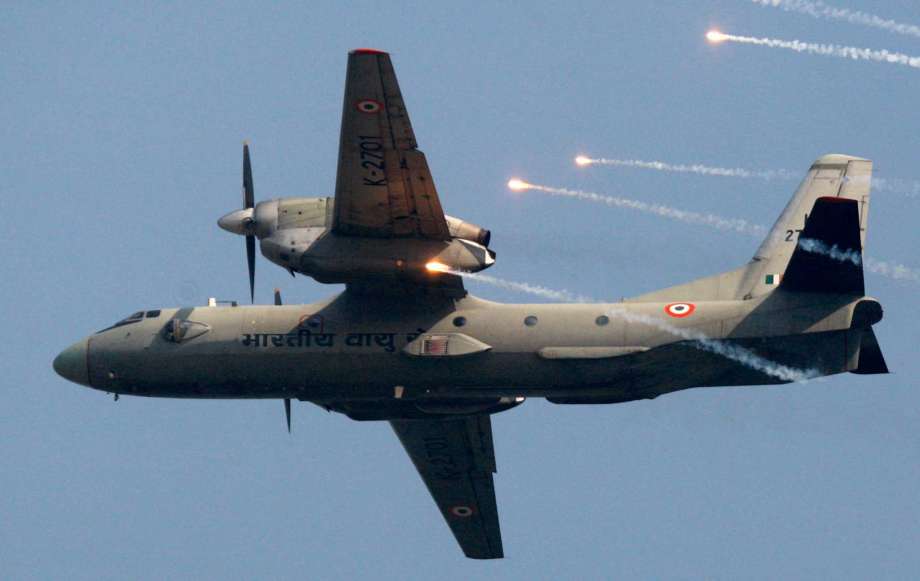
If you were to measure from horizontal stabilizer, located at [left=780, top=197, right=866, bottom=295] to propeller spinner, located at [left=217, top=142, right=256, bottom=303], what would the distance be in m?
12.1

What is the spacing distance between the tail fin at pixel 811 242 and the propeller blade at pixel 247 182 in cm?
961

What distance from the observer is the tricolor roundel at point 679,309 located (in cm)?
3912

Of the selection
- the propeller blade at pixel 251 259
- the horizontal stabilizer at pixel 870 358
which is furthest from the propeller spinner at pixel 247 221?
the horizontal stabilizer at pixel 870 358

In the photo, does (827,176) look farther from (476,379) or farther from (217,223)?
(217,223)

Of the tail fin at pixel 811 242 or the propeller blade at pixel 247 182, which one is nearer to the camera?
the tail fin at pixel 811 242

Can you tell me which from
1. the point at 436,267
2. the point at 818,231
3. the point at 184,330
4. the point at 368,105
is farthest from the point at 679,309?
the point at 184,330

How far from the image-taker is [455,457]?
4653 cm

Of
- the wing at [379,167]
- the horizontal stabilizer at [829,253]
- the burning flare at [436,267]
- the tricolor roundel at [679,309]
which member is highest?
the wing at [379,167]

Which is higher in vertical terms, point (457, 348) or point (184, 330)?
point (184, 330)

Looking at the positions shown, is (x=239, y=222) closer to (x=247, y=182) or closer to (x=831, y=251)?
(x=247, y=182)

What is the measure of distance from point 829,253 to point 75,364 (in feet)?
57.4

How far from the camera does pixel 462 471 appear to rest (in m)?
46.9

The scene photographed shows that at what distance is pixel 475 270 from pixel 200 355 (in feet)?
22.1

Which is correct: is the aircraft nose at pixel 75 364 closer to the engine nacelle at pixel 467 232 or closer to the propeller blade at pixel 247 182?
the propeller blade at pixel 247 182
